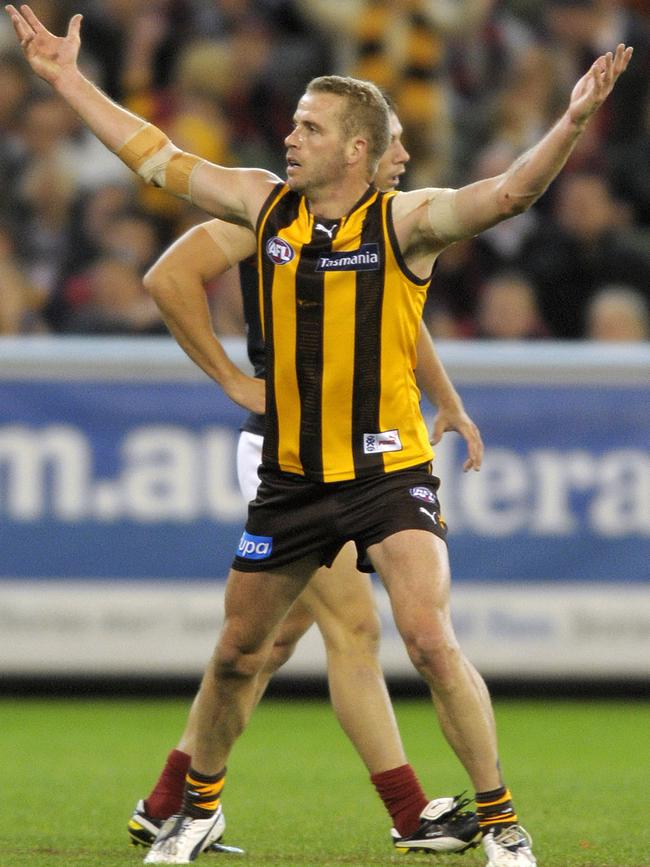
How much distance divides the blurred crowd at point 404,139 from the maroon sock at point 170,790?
12.7ft

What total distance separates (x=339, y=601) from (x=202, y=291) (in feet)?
3.44

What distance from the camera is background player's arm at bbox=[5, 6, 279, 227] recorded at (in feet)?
16.2

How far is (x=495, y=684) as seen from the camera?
8.84 m

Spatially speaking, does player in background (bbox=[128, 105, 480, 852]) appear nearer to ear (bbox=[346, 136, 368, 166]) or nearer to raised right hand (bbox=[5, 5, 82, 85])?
ear (bbox=[346, 136, 368, 166])

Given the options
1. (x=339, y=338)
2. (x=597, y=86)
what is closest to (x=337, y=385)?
(x=339, y=338)

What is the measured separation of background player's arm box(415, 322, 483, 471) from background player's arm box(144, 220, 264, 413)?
21.0 inches

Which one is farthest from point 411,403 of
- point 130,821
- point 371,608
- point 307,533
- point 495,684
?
point 495,684

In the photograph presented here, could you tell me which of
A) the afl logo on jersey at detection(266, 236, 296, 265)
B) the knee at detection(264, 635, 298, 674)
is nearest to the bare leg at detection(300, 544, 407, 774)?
the knee at detection(264, 635, 298, 674)

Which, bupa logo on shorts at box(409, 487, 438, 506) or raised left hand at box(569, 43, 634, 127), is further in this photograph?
bupa logo on shorts at box(409, 487, 438, 506)

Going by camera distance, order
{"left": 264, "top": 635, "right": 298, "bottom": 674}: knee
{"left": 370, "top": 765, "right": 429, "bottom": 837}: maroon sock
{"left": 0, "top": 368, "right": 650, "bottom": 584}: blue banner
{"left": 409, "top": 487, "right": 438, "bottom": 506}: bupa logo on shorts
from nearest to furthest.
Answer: {"left": 409, "top": 487, "right": 438, "bottom": 506}: bupa logo on shorts → {"left": 370, "top": 765, "right": 429, "bottom": 837}: maroon sock → {"left": 264, "top": 635, "right": 298, "bottom": 674}: knee → {"left": 0, "top": 368, "right": 650, "bottom": 584}: blue banner

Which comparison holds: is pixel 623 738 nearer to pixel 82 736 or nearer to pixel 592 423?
pixel 592 423

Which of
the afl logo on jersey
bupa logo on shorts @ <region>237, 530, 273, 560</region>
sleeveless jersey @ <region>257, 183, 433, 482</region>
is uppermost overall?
the afl logo on jersey

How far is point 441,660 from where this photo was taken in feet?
15.0

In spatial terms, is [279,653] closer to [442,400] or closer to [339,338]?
[442,400]
